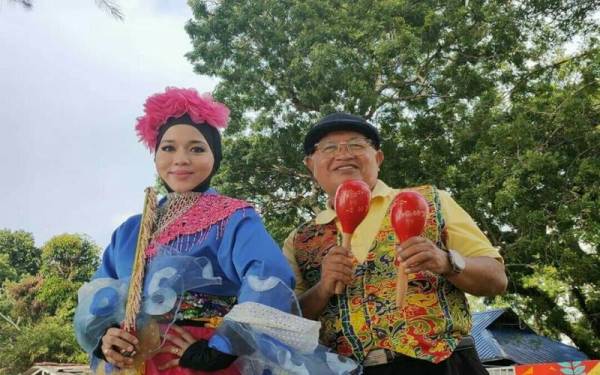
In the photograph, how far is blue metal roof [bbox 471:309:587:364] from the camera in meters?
11.4

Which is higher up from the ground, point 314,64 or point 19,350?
point 314,64

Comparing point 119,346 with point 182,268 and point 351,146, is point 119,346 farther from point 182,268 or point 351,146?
point 351,146

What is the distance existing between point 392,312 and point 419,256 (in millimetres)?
333

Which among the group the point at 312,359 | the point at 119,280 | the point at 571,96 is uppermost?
the point at 571,96

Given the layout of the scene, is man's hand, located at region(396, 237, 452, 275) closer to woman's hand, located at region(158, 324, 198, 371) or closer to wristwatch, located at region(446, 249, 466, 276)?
wristwatch, located at region(446, 249, 466, 276)

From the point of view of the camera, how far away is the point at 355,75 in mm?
9016

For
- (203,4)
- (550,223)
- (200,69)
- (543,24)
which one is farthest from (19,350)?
(543,24)

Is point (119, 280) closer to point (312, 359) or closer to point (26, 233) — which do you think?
point (312, 359)

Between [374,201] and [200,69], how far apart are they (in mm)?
8717

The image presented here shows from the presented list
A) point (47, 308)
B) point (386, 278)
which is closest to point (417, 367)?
point (386, 278)

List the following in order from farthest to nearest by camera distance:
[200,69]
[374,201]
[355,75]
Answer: [200,69], [355,75], [374,201]

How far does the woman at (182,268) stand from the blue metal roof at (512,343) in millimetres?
10341

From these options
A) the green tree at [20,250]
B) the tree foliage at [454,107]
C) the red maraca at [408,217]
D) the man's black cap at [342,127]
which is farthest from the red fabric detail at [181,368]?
the green tree at [20,250]

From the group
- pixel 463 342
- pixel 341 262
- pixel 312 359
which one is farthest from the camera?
pixel 463 342
